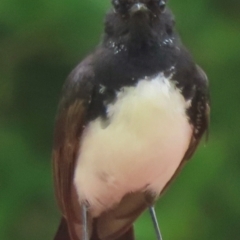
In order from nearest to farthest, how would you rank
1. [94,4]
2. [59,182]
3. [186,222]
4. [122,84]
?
1. [122,84]
2. [59,182]
3. [94,4]
4. [186,222]

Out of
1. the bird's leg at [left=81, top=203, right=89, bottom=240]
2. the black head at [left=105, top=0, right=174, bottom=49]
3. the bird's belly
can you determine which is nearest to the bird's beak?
the black head at [left=105, top=0, right=174, bottom=49]

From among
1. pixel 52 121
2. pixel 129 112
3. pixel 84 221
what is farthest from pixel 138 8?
pixel 52 121

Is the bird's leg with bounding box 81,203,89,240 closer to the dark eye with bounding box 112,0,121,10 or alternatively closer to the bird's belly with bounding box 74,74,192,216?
the bird's belly with bounding box 74,74,192,216

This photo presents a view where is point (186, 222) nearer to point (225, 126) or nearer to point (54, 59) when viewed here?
point (225, 126)

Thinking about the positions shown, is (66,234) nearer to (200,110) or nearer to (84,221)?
(84,221)

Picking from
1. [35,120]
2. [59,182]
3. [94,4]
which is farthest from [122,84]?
[35,120]

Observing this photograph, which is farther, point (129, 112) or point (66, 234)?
point (66, 234)
